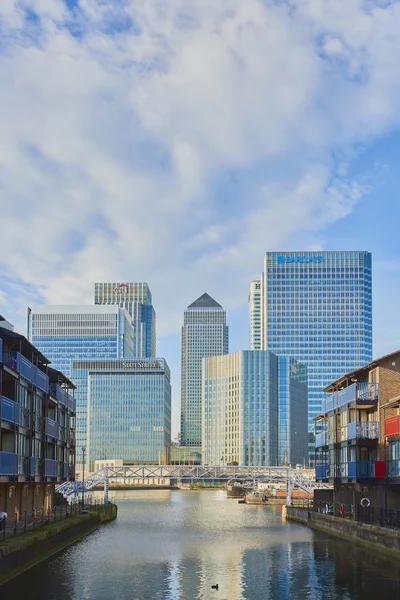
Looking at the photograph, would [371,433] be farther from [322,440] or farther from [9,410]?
[9,410]

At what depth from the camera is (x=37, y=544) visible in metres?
59.2

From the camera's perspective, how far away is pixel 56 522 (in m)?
76.4

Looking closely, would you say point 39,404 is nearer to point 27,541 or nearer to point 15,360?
point 15,360

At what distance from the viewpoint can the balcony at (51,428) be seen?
8444cm

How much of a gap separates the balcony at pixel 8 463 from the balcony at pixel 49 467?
15.4m

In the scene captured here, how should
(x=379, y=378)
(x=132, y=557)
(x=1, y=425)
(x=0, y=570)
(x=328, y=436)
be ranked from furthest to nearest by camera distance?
(x=328, y=436) → (x=379, y=378) → (x=132, y=557) → (x=1, y=425) → (x=0, y=570)

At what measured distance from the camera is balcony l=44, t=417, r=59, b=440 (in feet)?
277

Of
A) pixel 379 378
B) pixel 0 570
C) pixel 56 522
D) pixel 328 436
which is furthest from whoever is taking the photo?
pixel 328 436

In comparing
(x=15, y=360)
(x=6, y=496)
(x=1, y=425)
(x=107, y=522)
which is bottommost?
(x=107, y=522)

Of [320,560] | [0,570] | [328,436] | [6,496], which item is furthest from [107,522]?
[0,570]

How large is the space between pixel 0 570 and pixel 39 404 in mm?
33468

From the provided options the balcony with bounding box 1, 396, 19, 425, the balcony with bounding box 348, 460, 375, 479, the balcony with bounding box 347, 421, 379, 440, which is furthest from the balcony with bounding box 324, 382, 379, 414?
the balcony with bounding box 1, 396, 19, 425

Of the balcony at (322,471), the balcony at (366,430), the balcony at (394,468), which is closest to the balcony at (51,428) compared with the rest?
the balcony at (366,430)

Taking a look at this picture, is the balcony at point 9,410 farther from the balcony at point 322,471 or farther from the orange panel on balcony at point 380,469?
the balcony at point 322,471
